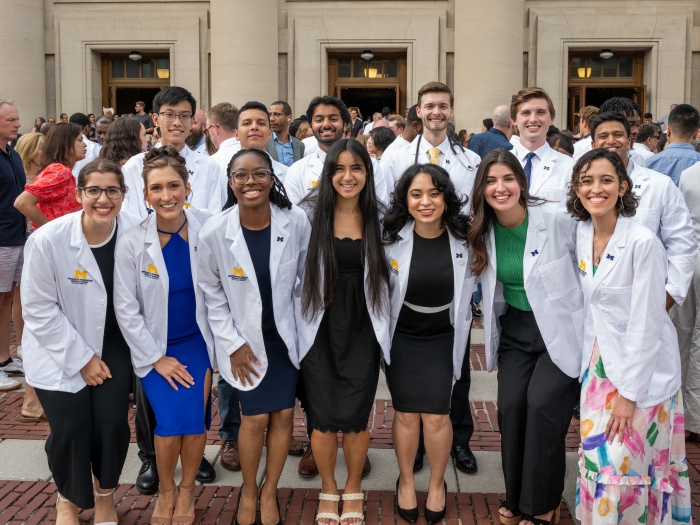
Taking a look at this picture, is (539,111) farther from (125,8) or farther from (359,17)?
(125,8)

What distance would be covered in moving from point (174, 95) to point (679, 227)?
3.80 m

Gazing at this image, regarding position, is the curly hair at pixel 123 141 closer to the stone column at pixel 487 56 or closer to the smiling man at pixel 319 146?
the smiling man at pixel 319 146

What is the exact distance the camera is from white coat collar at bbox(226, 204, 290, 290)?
4.02 metres

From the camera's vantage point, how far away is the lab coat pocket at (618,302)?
3596 mm

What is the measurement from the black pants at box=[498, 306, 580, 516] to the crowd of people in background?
13mm

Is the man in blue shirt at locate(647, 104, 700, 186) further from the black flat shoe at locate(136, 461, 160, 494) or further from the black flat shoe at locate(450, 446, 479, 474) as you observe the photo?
the black flat shoe at locate(136, 461, 160, 494)

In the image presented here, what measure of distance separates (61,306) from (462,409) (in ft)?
8.74


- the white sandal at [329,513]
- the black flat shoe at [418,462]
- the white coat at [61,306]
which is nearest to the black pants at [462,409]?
the black flat shoe at [418,462]

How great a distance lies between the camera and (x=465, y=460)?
4816 mm

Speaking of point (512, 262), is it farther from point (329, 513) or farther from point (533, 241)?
point (329, 513)

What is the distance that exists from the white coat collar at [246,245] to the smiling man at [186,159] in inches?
52.3

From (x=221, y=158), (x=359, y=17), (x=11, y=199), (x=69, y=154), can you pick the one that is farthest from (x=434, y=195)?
(x=359, y=17)

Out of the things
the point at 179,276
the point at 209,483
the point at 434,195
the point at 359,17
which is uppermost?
the point at 359,17

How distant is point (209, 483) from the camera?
463 cm
